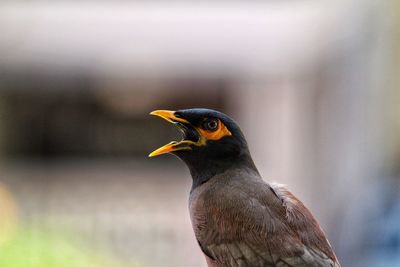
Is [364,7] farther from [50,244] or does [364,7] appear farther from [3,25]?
[50,244]

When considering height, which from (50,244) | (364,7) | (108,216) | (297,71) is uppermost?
(364,7)

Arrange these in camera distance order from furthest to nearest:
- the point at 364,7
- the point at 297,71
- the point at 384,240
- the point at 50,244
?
the point at 297,71 → the point at 364,7 → the point at 384,240 → the point at 50,244

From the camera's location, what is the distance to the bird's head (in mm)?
3209

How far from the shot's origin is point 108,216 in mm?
11414

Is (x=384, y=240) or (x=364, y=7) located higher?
(x=364, y=7)

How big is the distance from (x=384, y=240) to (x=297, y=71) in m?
7.69

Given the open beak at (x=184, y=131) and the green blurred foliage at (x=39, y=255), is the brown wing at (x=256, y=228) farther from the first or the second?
the green blurred foliage at (x=39, y=255)

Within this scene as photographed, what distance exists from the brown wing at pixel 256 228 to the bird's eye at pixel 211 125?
245mm

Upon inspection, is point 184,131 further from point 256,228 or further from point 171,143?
point 256,228

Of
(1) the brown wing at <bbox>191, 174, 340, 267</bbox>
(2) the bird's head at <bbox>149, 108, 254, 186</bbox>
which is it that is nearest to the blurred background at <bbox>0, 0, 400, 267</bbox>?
(2) the bird's head at <bbox>149, 108, 254, 186</bbox>

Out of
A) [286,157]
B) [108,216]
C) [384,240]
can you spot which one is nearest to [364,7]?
[286,157]

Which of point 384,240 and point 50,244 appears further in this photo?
point 384,240

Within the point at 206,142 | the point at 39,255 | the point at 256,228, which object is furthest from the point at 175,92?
the point at 256,228

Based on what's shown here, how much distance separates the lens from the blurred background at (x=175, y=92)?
12805 millimetres
